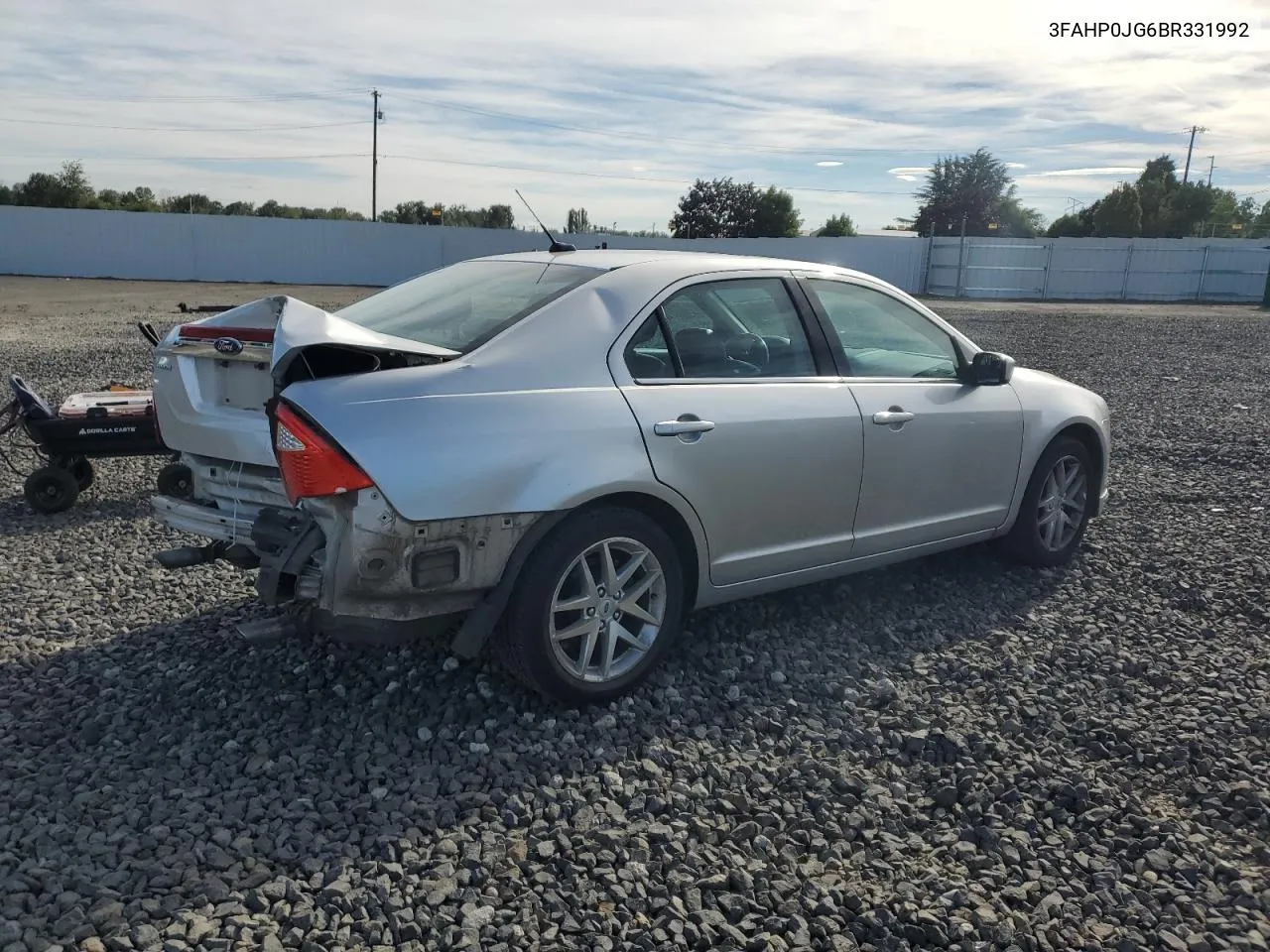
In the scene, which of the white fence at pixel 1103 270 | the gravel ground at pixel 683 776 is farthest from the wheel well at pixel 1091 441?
the white fence at pixel 1103 270

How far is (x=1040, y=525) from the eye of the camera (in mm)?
5523

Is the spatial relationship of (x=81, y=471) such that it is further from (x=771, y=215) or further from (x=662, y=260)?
(x=771, y=215)

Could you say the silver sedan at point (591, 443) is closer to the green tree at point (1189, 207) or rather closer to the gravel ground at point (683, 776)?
the gravel ground at point (683, 776)

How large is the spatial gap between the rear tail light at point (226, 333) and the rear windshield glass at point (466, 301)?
34cm

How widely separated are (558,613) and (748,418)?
1.08m

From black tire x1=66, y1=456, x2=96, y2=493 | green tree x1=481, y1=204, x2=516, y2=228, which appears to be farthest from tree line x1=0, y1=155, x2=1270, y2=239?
black tire x1=66, y1=456, x2=96, y2=493

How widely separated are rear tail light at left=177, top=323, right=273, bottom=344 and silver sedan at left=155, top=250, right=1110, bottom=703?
10mm

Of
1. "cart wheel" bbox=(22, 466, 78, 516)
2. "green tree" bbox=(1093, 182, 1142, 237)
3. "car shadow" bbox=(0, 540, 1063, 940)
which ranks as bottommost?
"car shadow" bbox=(0, 540, 1063, 940)

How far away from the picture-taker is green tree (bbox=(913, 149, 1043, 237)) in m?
77.2

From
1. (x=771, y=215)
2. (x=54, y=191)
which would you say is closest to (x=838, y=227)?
(x=771, y=215)

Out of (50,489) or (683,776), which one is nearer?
(683,776)

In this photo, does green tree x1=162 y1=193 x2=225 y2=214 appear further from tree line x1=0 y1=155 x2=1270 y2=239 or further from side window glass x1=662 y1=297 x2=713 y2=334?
side window glass x1=662 y1=297 x2=713 y2=334

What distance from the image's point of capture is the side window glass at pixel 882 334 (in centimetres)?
471

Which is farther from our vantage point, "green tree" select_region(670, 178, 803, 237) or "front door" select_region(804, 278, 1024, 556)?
"green tree" select_region(670, 178, 803, 237)
